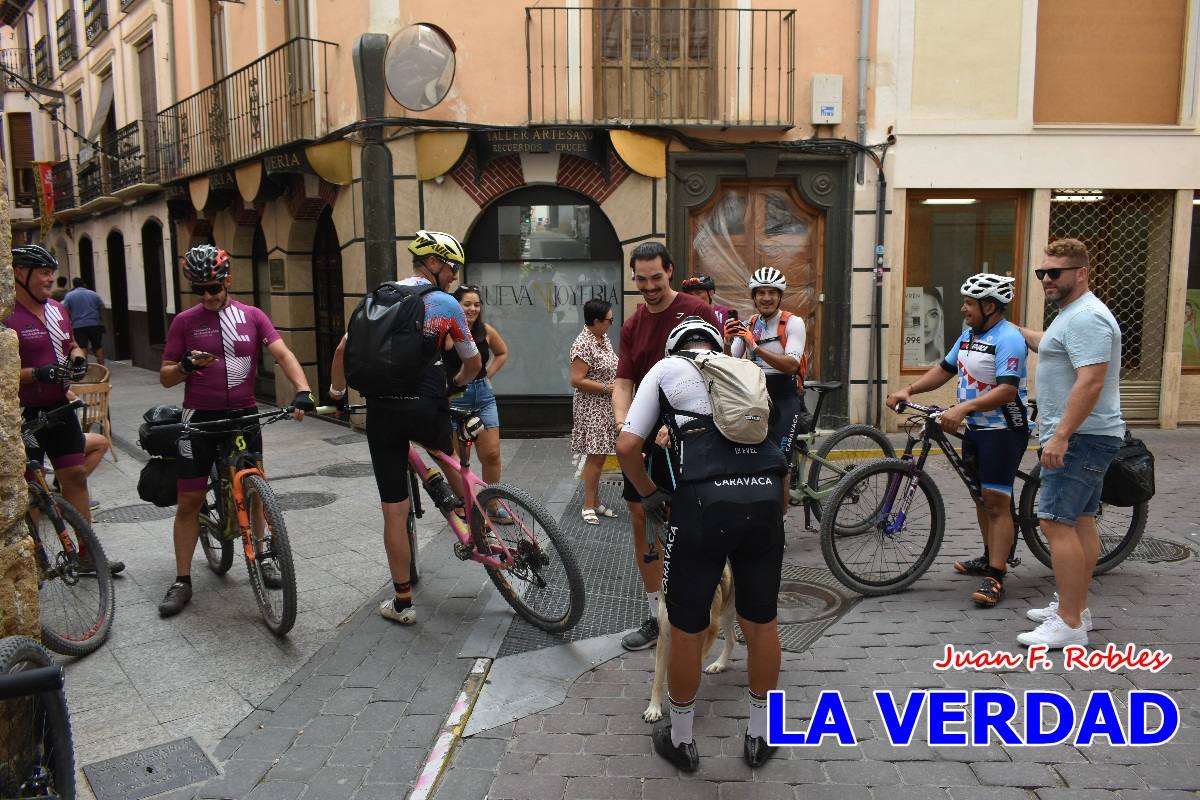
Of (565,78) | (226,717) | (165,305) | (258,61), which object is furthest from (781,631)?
(165,305)

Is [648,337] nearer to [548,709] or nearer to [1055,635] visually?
[548,709]

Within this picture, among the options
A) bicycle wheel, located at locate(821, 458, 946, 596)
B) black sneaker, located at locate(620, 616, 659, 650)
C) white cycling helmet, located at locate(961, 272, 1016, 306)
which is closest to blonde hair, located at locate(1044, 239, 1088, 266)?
white cycling helmet, located at locate(961, 272, 1016, 306)

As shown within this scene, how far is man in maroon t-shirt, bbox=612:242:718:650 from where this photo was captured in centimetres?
432

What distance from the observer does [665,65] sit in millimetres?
10594

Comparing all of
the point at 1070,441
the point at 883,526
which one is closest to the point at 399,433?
the point at 883,526

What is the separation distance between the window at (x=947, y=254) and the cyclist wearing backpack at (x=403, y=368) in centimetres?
759

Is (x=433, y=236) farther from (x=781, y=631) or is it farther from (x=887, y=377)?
(x=887, y=377)

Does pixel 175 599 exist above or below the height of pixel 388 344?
below

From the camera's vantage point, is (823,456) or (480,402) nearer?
(823,456)

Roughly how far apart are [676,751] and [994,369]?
278 centimetres

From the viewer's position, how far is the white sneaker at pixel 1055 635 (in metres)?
4.26

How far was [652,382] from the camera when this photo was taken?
3.35 m

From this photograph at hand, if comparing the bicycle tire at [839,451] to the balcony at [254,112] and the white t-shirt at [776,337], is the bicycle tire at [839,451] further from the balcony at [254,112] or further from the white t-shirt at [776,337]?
the balcony at [254,112]

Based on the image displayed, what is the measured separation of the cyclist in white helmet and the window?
20.5 feet
